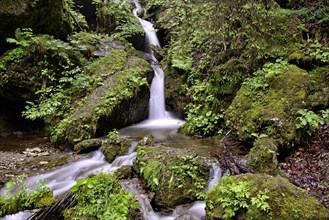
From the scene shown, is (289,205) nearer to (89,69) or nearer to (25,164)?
(25,164)

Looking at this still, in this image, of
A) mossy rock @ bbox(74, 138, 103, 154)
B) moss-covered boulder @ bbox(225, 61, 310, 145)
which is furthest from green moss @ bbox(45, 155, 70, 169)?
moss-covered boulder @ bbox(225, 61, 310, 145)

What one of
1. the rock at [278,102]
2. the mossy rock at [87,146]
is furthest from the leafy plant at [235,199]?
the mossy rock at [87,146]

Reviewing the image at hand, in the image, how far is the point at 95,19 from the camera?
50.1 ft

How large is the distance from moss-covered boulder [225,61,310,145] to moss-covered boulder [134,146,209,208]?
1681 mm

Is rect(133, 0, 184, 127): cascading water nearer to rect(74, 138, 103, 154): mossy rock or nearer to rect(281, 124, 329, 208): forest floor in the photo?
rect(74, 138, 103, 154): mossy rock

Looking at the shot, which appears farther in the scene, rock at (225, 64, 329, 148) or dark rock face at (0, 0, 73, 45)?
dark rock face at (0, 0, 73, 45)

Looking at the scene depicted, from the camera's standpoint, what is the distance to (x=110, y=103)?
833 centimetres

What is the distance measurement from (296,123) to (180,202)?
9.49 feet

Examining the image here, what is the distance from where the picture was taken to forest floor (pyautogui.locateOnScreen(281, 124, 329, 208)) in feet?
14.8

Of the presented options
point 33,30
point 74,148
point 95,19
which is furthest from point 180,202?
point 95,19

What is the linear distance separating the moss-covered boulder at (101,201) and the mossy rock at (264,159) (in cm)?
220

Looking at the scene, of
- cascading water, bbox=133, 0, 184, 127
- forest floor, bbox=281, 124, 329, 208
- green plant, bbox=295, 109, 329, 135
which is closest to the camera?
forest floor, bbox=281, 124, 329, 208

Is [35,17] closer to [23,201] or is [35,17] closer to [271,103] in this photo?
[23,201]

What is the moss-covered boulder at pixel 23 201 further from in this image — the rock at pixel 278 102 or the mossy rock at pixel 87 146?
the rock at pixel 278 102
